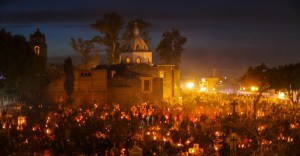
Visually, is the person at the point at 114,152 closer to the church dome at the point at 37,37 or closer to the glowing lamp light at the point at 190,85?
the church dome at the point at 37,37

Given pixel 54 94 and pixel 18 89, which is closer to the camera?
pixel 18 89

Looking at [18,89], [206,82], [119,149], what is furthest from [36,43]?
[119,149]

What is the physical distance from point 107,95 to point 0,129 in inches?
877

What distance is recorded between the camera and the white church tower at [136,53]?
56.7m

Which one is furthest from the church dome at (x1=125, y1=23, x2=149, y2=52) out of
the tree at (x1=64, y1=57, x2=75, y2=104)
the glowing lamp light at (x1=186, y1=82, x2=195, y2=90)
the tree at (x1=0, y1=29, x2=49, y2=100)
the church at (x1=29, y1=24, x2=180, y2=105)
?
the glowing lamp light at (x1=186, y1=82, x2=195, y2=90)

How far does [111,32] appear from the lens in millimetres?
58250

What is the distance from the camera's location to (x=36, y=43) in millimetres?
53156

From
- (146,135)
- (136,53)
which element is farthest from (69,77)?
(146,135)

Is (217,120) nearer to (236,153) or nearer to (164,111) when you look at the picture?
(164,111)

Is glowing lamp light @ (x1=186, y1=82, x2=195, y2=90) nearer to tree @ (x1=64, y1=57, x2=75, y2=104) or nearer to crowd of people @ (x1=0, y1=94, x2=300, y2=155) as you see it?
tree @ (x1=64, y1=57, x2=75, y2=104)

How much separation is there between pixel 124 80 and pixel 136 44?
38.3 feet

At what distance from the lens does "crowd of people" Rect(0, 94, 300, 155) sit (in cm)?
1720

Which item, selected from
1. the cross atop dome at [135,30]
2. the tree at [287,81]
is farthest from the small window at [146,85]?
the tree at [287,81]

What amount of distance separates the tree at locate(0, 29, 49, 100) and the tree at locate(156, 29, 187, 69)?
79.2 ft
